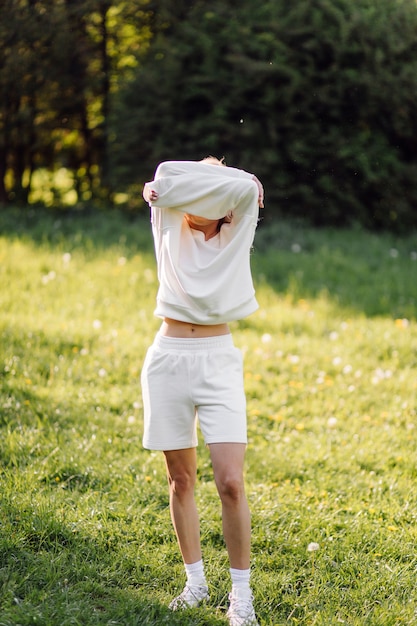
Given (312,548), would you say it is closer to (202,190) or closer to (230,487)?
(230,487)

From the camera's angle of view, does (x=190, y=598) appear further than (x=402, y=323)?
No

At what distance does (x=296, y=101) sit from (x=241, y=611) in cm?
831

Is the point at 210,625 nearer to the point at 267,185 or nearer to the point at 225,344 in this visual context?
the point at 225,344

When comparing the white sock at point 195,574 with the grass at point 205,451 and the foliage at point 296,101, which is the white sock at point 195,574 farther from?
the foliage at point 296,101

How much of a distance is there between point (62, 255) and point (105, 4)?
14.9ft

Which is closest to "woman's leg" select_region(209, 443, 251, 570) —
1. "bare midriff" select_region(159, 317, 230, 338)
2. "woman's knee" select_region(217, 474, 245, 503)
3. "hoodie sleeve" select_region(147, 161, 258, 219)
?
"woman's knee" select_region(217, 474, 245, 503)

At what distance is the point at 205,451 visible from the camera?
4.74 m

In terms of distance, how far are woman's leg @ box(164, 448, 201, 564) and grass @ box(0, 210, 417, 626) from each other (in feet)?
0.80

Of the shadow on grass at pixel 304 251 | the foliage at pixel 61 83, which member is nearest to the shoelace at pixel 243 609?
the shadow on grass at pixel 304 251

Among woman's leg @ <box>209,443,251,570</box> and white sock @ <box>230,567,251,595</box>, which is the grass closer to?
white sock @ <box>230,567,251,595</box>

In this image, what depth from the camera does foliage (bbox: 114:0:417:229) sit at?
10258mm

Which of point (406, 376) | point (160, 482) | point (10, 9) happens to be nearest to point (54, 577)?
point (160, 482)

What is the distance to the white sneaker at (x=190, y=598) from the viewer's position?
3180 mm

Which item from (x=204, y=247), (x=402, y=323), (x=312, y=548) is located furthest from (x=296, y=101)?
(x=312, y=548)
